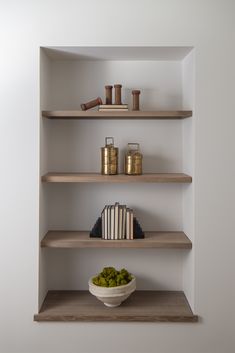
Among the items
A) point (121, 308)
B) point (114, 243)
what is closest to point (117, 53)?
point (114, 243)

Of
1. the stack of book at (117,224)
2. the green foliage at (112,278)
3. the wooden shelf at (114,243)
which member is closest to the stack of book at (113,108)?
the stack of book at (117,224)

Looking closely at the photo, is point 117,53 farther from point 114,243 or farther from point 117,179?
point 114,243

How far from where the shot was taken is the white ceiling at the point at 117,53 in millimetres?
2531

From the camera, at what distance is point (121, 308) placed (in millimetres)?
2609

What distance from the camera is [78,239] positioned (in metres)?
2.63

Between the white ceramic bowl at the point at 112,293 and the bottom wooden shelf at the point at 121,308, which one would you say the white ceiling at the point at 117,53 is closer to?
the white ceramic bowl at the point at 112,293

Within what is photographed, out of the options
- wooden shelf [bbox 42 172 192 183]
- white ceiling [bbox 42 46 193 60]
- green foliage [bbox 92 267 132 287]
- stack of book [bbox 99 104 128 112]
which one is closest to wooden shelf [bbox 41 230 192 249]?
green foliage [bbox 92 267 132 287]

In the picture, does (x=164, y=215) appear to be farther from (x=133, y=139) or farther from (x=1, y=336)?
(x=1, y=336)

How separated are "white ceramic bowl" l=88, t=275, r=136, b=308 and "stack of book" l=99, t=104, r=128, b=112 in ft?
3.76

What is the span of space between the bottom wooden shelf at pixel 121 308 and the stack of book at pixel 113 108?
1.31m

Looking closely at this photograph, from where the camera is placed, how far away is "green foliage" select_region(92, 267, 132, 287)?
2561mm

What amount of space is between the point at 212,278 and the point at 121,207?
75cm

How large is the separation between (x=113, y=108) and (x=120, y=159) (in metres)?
0.44

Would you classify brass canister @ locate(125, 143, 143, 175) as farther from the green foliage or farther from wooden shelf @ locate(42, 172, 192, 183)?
the green foliage
